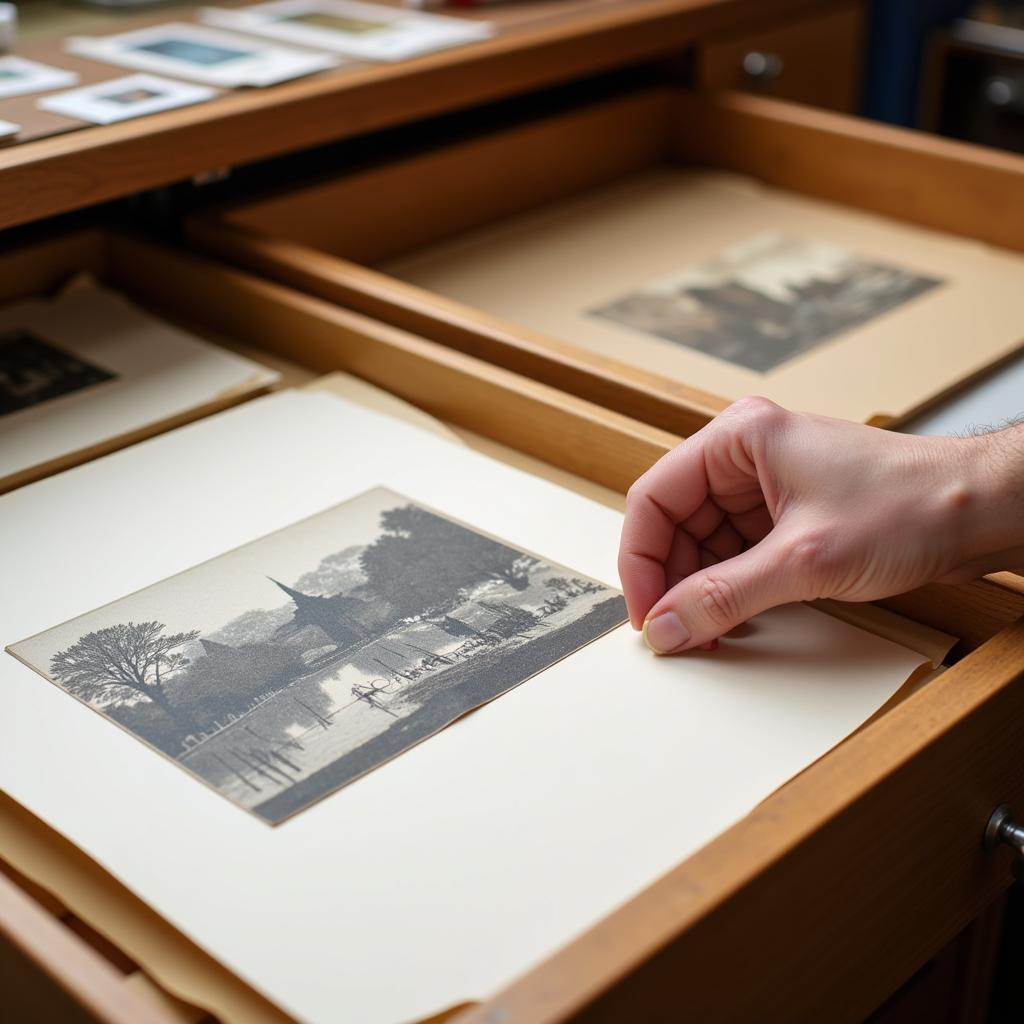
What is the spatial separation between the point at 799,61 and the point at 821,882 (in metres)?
1.38

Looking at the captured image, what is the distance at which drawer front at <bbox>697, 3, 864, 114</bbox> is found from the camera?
5.27ft

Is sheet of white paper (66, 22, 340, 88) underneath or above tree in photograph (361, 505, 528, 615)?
above

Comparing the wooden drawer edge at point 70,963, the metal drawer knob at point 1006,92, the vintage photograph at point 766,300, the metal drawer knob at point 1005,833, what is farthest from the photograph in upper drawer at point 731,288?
the metal drawer knob at point 1006,92

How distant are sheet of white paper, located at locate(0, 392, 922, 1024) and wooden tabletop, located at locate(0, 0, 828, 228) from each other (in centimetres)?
32

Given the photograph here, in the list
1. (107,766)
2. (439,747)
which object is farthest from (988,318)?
(107,766)

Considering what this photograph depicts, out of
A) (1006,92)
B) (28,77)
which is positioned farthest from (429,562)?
(1006,92)

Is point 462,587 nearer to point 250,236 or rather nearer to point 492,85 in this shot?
point 250,236

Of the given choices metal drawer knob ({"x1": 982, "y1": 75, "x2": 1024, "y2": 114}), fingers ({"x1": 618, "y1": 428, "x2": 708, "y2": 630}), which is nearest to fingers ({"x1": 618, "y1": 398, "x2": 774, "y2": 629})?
fingers ({"x1": 618, "y1": 428, "x2": 708, "y2": 630})

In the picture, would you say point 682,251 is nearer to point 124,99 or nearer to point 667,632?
point 124,99

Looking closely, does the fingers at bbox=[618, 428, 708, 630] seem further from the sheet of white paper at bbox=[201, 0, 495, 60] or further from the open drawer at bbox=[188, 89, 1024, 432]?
the sheet of white paper at bbox=[201, 0, 495, 60]

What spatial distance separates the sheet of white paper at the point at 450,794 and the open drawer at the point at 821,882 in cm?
4

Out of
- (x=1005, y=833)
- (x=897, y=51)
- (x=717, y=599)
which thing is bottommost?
(x=1005, y=833)

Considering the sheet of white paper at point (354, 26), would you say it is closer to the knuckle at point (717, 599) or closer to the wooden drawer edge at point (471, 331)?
the wooden drawer edge at point (471, 331)

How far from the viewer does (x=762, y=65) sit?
65.1 inches
